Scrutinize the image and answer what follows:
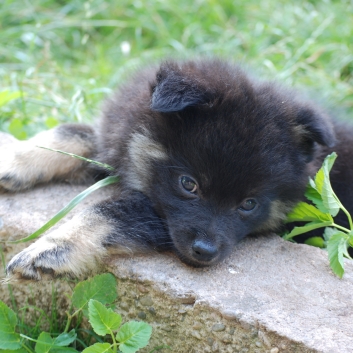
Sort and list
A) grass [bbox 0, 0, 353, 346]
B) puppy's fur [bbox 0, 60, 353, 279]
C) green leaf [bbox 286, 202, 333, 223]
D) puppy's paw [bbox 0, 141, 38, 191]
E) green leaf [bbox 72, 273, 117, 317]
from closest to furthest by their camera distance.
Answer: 1. green leaf [bbox 72, 273, 117, 317]
2. puppy's fur [bbox 0, 60, 353, 279]
3. green leaf [bbox 286, 202, 333, 223]
4. puppy's paw [bbox 0, 141, 38, 191]
5. grass [bbox 0, 0, 353, 346]

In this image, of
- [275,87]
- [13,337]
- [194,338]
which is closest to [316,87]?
[275,87]

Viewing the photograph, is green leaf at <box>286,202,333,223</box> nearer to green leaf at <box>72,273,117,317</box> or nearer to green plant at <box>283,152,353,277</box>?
green plant at <box>283,152,353,277</box>

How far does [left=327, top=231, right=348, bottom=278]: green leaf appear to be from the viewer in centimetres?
321

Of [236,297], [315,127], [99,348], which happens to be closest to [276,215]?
[315,127]

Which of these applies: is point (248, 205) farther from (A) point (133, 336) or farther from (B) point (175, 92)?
(A) point (133, 336)

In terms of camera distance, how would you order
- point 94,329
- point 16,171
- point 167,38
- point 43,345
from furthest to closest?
point 167,38
point 16,171
point 43,345
point 94,329

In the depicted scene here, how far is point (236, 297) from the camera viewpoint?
9.87 feet

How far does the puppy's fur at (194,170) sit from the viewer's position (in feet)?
10.4

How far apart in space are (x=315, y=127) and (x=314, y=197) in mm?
446

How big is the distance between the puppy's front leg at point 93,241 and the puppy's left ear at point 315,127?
40.0 inches

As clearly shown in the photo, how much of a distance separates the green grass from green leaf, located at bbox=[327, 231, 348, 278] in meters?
3.16

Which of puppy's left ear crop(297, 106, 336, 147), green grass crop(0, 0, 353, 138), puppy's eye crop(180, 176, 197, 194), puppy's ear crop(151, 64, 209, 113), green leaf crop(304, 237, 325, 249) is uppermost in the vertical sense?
puppy's ear crop(151, 64, 209, 113)

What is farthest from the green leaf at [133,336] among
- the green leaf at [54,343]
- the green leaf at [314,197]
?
the green leaf at [314,197]

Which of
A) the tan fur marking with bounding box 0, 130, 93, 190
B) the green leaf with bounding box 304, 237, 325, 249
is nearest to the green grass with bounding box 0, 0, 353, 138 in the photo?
the tan fur marking with bounding box 0, 130, 93, 190
